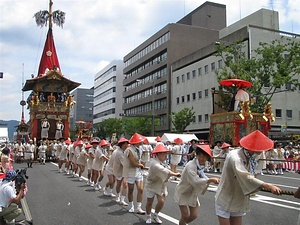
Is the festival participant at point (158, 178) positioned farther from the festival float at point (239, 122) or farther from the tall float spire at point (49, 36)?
the tall float spire at point (49, 36)

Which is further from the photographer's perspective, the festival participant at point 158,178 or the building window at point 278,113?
the building window at point 278,113

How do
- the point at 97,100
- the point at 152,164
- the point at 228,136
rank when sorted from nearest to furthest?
the point at 152,164
the point at 228,136
the point at 97,100

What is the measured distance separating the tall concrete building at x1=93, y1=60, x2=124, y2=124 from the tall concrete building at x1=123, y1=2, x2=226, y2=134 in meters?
14.9

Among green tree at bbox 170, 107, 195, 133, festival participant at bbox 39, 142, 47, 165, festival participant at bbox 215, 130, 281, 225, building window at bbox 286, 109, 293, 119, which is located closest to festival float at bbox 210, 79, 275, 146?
festival participant at bbox 39, 142, 47, 165

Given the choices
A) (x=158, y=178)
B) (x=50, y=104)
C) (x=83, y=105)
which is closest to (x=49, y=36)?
(x=50, y=104)

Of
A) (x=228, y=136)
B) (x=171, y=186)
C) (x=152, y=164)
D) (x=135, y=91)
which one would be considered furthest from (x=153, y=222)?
(x=135, y=91)

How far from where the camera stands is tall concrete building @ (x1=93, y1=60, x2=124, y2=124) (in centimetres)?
8769

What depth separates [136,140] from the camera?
902 centimetres

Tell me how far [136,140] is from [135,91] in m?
64.9

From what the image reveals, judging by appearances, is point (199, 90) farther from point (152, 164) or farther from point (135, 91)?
point (152, 164)

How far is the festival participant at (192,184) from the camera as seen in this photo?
5.50 m

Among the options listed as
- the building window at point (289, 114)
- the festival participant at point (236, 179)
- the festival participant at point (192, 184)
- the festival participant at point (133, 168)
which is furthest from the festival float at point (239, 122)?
the building window at point (289, 114)

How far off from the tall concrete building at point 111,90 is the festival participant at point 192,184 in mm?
80058

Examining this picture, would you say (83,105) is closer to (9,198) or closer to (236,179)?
(9,198)
